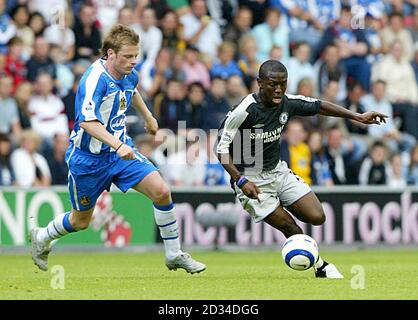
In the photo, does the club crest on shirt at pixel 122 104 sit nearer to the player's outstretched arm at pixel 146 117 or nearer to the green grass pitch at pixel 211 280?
the player's outstretched arm at pixel 146 117

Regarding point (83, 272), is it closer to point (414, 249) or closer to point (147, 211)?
point (147, 211)

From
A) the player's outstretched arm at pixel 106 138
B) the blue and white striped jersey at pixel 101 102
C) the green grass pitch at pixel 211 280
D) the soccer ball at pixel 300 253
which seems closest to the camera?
the green grass pitch at pixel 211 280

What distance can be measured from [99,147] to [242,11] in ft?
33.6

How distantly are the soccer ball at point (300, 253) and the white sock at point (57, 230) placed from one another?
98.8 inches

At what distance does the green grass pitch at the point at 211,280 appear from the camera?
1000 cm

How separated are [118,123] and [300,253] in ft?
7.73

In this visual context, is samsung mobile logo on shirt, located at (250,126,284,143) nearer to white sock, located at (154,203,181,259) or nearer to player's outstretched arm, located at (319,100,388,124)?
player's outstretched arm, located at (319,100,388,124)

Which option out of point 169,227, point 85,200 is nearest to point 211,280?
point 169,227

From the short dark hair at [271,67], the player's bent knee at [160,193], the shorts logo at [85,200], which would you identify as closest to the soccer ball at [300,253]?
the player's bent knee at [160,193]

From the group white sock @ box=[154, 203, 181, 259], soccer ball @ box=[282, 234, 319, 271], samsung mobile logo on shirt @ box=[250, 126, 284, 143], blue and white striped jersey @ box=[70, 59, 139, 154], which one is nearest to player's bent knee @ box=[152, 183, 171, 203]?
white sock @ box=[154, 203, 181, 259]

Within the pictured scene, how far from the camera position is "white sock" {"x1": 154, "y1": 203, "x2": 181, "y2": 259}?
39.4 feet

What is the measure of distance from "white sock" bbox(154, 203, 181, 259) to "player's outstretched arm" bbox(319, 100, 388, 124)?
193 cm

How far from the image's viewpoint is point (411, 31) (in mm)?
Answer: 23062
